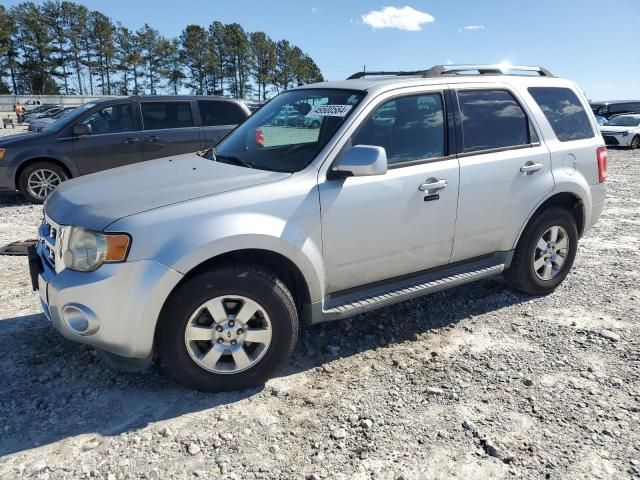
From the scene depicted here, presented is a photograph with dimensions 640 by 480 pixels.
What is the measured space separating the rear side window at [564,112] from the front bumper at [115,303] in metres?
3.40

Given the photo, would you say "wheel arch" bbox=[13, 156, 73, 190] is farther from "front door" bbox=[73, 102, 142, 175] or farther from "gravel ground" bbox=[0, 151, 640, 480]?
"gravel ground" bbox=[0, 151, 640, 480]

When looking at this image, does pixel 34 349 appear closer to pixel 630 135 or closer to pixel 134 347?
pixel 134 347

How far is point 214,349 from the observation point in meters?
3.00

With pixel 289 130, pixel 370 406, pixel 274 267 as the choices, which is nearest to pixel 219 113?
pixel 289 130

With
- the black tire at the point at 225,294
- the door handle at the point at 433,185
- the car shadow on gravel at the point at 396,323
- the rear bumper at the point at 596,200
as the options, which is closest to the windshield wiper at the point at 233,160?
the black tire at the point at 225,294

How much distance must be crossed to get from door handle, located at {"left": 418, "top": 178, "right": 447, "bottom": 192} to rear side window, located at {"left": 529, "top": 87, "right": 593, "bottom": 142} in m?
1.45

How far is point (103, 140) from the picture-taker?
8414 mm

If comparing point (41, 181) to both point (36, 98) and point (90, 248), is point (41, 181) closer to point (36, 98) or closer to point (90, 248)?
point (90, 248)

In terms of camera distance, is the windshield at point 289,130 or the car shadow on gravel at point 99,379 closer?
the car shadow on gravel at point 99,379

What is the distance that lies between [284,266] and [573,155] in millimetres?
2820

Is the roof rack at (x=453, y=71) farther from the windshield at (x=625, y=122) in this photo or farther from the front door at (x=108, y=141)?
the windshield at (x=625, y=122)

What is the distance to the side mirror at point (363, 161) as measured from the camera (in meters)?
3.10

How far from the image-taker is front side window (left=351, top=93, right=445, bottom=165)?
3.48 metres

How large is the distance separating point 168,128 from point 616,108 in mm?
33431
